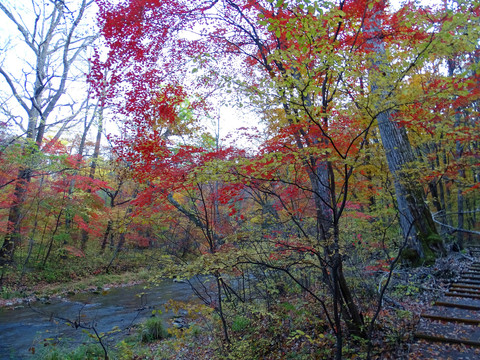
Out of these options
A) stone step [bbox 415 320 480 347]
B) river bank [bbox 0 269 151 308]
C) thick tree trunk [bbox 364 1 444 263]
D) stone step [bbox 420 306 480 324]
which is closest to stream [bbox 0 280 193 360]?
river bank [bbox 0 269 151 308]

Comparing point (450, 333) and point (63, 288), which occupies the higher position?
point (450, 333)

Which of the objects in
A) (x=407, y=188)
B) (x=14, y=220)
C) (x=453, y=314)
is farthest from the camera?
(x=14, y=220)

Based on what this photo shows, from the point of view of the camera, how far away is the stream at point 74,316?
6.24m

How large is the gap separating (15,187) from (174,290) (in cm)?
810

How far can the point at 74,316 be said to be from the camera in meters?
8.37

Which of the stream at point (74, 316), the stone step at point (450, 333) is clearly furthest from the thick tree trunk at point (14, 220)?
the stone step at point (450, 333)

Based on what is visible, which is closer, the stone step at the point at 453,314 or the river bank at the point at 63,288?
the stone step at the point at 453,314

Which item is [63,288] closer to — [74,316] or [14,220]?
[14,220]

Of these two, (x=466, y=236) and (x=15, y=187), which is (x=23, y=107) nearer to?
(x=15, y=187)

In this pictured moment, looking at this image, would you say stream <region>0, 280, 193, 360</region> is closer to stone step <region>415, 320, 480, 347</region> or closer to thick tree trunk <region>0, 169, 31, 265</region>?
thick tree trunk <region>0, 169, 31, 265</region>

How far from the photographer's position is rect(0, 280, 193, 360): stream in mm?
6242

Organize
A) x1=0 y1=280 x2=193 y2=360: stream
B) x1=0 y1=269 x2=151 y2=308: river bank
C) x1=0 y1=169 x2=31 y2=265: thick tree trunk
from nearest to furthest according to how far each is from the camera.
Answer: x1=0 y1=280 x2=193 y2=360: stream, x1=0 y1=269 x2=151 y2=308: river bank, x1=0 y1=169 x2=31 y2=265: thick tree trunk

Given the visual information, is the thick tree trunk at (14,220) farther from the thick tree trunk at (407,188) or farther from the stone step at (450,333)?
the stone step at (450,333)

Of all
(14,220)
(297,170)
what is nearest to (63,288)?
(14,220)
